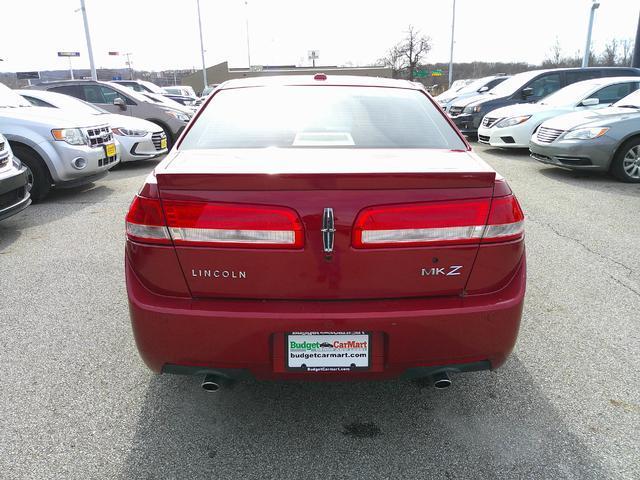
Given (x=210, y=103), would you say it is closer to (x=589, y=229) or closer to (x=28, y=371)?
(x=28, y=371)

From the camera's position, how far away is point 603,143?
757 centimetres

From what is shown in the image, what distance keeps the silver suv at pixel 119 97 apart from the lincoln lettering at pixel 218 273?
1030 cm

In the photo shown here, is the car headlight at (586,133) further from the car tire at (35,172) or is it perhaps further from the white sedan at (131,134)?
the car tire at (35,172)

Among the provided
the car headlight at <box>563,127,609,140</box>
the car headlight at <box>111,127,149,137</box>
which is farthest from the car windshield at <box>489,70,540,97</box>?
the car headlight at <box>111,127,149,137</box>

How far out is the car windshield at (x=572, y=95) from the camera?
10.1 metres

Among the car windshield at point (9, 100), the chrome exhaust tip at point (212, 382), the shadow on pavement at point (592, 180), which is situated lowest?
the shadow on pavement at point (592, 180)

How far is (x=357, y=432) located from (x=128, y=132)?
29.2 feet

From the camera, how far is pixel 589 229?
5.43 metres

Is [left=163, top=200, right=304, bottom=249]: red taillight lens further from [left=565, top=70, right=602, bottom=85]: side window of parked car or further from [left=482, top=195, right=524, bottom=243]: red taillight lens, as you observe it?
[left=565, top=70, right=602, bottom=85]: side window of parked car

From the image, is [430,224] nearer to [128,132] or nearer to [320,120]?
[320,120]

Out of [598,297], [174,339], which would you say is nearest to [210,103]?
[174,339]

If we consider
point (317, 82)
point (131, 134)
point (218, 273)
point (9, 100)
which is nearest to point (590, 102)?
point (317, 82)

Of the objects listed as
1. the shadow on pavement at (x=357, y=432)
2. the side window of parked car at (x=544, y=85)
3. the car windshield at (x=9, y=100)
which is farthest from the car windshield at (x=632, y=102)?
the car windshield at (x=9, y=100)

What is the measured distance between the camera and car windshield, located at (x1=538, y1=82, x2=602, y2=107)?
396 inches
